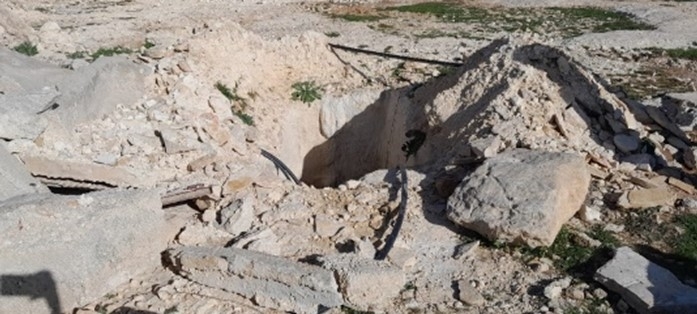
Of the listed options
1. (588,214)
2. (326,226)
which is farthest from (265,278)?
(588,214)

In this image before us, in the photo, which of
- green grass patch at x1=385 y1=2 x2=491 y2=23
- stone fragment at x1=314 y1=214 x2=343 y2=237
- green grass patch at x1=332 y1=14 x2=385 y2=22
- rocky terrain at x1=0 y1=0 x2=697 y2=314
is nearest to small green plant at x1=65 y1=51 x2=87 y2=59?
rocky terrain at x1=0 y1=0 x2=697 y2=314

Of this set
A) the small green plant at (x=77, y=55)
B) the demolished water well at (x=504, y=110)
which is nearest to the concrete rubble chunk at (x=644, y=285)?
the demolished water well at (x=504, y=110)

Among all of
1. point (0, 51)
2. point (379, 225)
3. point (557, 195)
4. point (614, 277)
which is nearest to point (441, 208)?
point (379, 225)

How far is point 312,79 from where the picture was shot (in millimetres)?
11852

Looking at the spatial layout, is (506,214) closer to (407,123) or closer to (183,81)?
(407,123)

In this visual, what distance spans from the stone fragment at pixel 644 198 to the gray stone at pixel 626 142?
844 mm

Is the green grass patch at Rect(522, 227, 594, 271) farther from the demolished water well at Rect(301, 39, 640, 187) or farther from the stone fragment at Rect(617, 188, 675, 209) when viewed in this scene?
the demolished water well at Rect(301, 39, 640, 187)

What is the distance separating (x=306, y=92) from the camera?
1139 centimetres

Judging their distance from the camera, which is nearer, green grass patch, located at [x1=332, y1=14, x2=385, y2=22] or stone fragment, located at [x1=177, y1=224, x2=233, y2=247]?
stone fragment, located at [x1=177, y1=224, x2=233, y2=247]

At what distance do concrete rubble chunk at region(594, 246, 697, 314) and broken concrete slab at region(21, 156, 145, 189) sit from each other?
202 inches

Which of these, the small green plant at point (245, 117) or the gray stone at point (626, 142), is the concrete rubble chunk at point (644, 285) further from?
the small green plant at point (245, 117)

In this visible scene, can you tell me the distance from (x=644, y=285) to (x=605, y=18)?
13.9 meters

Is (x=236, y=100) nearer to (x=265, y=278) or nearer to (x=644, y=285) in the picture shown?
(x=265, y=278)

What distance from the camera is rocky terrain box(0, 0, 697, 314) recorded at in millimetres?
6152
